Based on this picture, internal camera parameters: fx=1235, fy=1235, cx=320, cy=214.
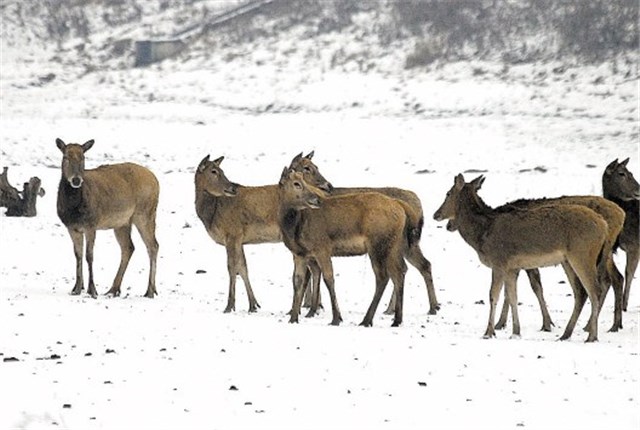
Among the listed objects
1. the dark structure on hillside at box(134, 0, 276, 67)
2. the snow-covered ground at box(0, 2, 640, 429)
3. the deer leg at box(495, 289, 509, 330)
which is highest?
the dark structure on hillside at box(134, 0, 276, 67)

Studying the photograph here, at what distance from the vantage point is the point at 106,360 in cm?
1183

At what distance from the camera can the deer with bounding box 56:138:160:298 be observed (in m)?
18.0

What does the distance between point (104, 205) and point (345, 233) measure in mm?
4684

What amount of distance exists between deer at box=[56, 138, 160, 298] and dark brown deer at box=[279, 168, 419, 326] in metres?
3.25

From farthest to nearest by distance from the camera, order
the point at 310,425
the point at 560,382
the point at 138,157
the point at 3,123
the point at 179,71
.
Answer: the point at 179,71 → the point at 3,123 → the point at 138,157 → the point at 560,382 → the point at 310,425

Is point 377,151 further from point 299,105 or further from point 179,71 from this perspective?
point 179,71

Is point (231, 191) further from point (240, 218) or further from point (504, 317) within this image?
point (504, 317)

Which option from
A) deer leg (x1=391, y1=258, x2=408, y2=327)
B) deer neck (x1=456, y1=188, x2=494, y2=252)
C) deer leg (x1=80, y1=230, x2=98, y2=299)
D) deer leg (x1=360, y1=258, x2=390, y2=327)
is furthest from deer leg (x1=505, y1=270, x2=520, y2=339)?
deer leg (x1=80, y1=230, x2=98, y2=299)

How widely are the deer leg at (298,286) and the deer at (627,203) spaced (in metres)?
4.79

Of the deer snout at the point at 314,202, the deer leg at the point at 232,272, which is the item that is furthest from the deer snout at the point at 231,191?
the deer snout at the point at 314,202

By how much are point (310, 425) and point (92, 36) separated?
49.9m

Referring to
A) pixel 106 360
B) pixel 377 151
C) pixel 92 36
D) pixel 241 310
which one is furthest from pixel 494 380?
pixel 92 36

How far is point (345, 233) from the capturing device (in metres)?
15.2

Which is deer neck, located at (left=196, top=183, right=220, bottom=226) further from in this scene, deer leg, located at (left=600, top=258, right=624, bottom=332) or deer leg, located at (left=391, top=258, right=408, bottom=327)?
deer leg, located at (left=600, top=258, right=624, bottom=332)
